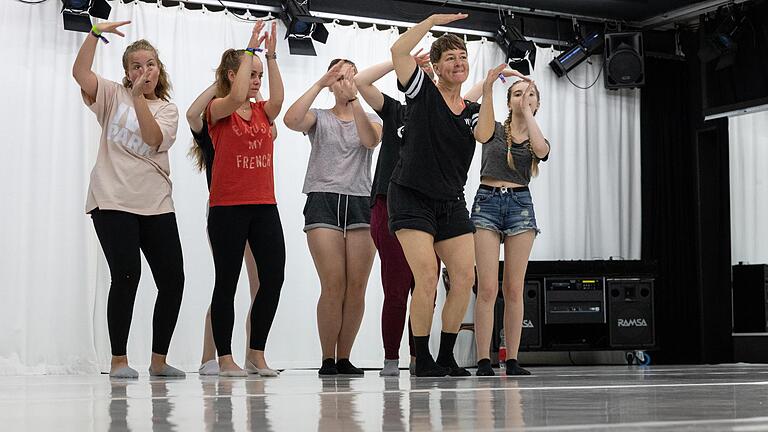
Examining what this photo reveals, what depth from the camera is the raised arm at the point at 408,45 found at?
344 cm

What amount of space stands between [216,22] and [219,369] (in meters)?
3.11

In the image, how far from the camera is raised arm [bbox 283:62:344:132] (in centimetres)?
409

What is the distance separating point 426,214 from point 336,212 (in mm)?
821

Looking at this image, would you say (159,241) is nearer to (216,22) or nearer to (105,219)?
(105,219)

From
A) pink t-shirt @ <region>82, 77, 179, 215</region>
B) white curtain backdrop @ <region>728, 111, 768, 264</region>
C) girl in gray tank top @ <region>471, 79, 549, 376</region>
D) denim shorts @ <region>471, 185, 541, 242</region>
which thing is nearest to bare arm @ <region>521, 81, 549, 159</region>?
girl in gray tank top @ <region>471, 79, 549, 376</region>

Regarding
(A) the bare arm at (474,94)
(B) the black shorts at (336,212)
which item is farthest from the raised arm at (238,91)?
(A) the bare arm at (474,94)

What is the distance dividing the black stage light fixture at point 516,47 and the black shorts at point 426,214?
11.9ft

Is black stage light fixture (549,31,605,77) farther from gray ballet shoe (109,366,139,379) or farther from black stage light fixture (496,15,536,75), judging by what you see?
gray ballet shoe (109,366,139,379)

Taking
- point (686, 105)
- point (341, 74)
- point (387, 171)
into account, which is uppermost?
point (686, 105)

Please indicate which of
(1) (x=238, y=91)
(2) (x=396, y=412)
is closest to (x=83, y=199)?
(1) (x=238, y=91)

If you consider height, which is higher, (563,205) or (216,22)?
(216,22)

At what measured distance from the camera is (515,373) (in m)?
4.05

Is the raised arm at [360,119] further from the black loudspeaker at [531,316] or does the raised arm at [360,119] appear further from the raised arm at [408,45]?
the black loudspeaker at [531,316]

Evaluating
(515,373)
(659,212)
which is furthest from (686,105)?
(515,373)
